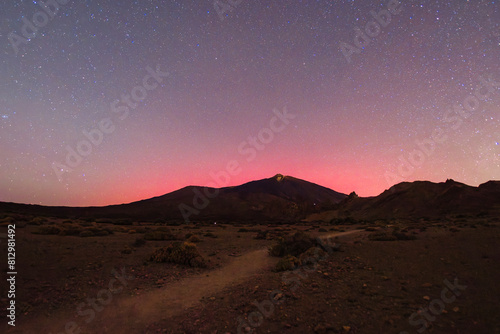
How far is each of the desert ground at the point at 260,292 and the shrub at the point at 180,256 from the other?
106 mm

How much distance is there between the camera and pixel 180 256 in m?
12.2

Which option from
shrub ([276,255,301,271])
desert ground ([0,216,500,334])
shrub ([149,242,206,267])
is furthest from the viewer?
shrub ([149,242,206,267])

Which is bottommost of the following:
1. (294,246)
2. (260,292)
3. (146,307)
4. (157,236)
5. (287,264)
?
(146,307)

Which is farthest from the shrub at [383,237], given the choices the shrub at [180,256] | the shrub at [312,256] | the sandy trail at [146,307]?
the shrub at [180,256]

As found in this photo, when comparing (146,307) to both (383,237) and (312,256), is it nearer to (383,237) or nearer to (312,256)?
(312,256)

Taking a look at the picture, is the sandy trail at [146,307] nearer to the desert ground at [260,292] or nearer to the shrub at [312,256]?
the desert ground at [260,292]

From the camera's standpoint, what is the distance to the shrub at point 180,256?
12.0 metres

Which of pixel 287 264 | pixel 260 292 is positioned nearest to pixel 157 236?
pixel 287 264

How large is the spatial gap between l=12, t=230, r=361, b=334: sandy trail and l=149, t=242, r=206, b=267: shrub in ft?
4.63

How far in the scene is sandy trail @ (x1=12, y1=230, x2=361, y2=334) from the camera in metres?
6.19

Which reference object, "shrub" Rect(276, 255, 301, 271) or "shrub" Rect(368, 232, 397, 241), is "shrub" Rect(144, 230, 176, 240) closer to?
"shrub" Rect(276, 255, 301, 271)

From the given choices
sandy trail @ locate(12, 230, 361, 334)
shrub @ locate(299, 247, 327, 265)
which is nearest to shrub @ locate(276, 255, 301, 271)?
shrub @ locate(299, 247, 327, 265)

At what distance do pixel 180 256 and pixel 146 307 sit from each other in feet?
16.3

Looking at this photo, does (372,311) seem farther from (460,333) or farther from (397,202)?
(397,202)
